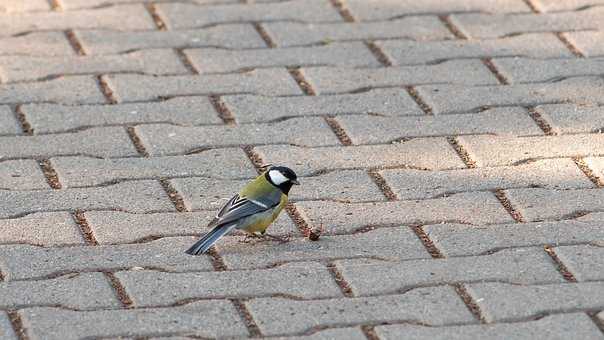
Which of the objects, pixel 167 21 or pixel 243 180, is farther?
pixel 167 21

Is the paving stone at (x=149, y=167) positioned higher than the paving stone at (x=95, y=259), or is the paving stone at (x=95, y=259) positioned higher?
the paving stone at (x=149, y=167)

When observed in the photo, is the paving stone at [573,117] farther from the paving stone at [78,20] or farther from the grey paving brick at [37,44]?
the grey paving brick at [37,44]

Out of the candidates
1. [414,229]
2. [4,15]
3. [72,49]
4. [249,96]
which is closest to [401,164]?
[414,229]

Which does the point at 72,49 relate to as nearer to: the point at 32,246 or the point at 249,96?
the point at 249,96

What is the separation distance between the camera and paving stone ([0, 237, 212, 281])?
5.42 m

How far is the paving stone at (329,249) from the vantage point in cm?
558

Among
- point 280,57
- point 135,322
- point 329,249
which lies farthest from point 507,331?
point 280,57

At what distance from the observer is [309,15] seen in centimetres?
830

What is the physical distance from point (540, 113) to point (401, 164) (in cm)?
100

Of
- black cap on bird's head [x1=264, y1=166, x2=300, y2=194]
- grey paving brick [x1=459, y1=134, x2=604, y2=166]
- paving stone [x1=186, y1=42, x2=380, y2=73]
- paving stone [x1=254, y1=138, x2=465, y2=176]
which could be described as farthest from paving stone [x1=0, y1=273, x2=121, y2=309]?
paving stone [x1=186, y1=42, x2=380, y2=73]

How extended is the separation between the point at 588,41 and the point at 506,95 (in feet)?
3.28

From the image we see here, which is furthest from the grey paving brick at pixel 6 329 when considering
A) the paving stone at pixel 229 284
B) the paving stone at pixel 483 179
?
the paving stone at pixel 483 179

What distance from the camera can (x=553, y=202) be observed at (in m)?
6.05

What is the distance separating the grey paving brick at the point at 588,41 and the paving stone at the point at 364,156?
1578mm
